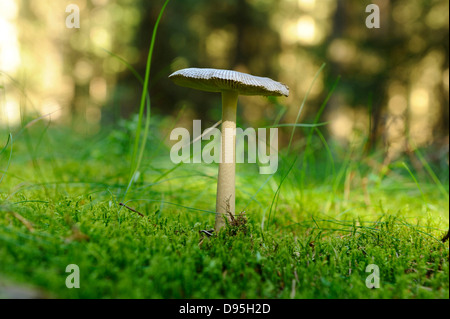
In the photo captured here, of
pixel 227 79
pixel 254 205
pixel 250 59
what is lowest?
pixel 254 205

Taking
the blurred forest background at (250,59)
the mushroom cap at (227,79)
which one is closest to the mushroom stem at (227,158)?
the mushroom cap at (227,79)

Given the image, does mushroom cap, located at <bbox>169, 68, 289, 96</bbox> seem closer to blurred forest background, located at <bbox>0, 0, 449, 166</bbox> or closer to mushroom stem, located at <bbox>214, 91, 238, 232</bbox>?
mushroom stem, located at <bbox>214, 91, 238, 232</bbox>

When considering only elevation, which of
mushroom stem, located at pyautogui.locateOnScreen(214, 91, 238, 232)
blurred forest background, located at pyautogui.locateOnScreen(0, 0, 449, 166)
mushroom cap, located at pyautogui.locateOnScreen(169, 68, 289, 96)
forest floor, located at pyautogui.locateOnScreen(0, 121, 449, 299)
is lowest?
forest floor, located at pyautogui.locateOnScreen(0, 121, 449, 299)

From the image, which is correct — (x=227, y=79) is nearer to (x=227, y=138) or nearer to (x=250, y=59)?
(x=227, y=138)

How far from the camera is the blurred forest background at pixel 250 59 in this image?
248 inches

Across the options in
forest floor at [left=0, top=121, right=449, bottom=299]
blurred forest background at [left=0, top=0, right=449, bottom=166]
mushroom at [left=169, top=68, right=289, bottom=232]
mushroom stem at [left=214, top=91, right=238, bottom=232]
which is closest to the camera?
forest floor at [left=0, top=121, right=449, bottom=299]

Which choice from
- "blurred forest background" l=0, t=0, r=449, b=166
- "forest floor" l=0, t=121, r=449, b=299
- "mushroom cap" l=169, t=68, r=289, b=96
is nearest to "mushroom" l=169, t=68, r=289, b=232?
"mushroom cap" l=169, t=68, r=289, b=96

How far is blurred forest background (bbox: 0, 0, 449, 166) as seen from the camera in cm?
629

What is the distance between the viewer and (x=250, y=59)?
512 inches

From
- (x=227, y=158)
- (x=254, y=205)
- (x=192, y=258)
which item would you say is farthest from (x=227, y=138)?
(x=254, y=205)

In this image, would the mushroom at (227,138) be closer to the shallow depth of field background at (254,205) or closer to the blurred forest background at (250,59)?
the shallow depth of field background at (254,205)

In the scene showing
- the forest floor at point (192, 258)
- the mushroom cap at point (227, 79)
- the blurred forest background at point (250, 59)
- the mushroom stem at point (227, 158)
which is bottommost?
the forest floor at point (192, 258)
